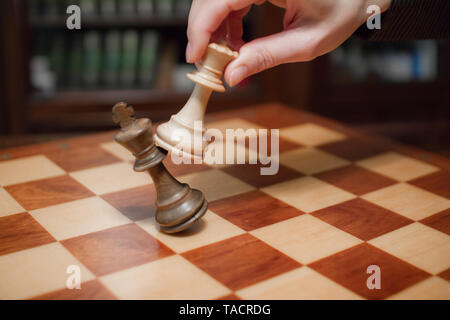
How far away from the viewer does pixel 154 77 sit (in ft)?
10.7

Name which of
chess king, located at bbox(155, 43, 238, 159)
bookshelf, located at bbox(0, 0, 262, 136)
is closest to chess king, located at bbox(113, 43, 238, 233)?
chess king, located at bbox(155, 43, 238, 159)

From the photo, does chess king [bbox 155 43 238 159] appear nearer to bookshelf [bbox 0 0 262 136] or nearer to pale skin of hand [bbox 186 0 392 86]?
pale skin of hand [bbox 186 0 392 86]

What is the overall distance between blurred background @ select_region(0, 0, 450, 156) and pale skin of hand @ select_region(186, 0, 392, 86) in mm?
1860

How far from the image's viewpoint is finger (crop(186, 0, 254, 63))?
114cm

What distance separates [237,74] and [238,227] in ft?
1.06

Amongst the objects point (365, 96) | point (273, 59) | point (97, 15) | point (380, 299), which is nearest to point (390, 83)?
point (365, 96)

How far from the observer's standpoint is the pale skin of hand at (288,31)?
3.75 ft

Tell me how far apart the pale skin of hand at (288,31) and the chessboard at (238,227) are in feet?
1.07

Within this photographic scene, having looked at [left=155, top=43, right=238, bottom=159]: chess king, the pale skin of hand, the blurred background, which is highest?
the pale skin of hand

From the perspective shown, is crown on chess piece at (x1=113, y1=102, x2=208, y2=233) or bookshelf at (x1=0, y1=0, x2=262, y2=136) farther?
bookshelf at (x1=0, y1=0, x2=262, y2=136)

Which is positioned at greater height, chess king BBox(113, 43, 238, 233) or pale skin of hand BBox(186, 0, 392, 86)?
pale skin of hand BBox(186, 0, 392, 86)

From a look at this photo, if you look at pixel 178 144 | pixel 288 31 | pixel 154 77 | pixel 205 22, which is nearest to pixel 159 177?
pixel 178 144

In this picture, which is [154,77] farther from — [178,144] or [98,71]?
[178,144]

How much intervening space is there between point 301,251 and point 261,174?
0.39 metres
